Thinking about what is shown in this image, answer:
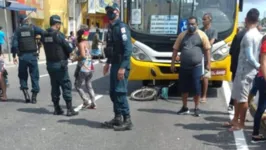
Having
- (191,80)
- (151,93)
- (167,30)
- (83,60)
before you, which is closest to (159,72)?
(151,93)

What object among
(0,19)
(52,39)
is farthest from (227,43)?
(0,19)

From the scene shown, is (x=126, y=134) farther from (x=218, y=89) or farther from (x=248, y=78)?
(x=218, y=89)

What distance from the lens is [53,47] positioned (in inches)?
255

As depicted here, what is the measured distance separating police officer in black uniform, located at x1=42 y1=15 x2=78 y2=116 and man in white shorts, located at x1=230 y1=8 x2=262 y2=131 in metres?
3.02

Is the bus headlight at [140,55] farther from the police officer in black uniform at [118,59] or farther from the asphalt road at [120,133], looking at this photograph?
the police officer in black uniform at [118,59]

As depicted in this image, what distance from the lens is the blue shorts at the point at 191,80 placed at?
6.74 m

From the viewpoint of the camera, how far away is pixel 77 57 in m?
6.84

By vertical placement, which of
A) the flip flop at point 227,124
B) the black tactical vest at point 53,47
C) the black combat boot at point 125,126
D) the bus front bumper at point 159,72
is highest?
the black tactical vest at point 53,47

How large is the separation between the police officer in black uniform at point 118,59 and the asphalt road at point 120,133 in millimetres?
309

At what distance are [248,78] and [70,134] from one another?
283 centimetres

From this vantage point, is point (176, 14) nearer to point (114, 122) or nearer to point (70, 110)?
point (70, 110)

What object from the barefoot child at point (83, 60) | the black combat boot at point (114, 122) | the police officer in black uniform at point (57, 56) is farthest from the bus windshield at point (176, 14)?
the black combat boot at point (114, 122)

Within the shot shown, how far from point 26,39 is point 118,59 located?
3026mm

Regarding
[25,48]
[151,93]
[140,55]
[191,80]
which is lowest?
[151,93]
